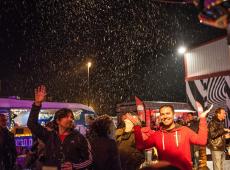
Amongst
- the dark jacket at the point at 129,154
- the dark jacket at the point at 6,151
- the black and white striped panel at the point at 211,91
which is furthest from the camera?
the black and white striped panel at the point at 211,91

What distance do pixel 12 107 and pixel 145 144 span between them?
55.1 ft

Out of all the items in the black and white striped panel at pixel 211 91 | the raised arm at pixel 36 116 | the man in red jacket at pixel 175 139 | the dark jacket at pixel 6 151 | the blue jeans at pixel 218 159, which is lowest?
the blue jeans at pixel 218 159

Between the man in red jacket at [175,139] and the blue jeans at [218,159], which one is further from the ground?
the man in red jacket at [175,139]

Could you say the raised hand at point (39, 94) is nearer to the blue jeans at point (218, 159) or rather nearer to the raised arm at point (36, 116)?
the raised arm at point (36, 116)

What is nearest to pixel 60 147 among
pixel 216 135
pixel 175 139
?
pixel 175 139

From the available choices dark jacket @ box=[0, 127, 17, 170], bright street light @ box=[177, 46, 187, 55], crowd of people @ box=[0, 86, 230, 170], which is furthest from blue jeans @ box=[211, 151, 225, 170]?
bright street light @ box=[177, 46, 187, 55]

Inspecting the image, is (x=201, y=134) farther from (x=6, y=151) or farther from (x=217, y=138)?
(x=217, y=138)

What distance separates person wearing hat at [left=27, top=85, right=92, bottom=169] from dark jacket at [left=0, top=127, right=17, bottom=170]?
356 cm

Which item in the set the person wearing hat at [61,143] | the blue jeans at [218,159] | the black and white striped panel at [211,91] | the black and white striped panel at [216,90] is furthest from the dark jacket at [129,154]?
the black and white striped panel at [216,90]

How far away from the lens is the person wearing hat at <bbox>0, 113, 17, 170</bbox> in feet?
26.9

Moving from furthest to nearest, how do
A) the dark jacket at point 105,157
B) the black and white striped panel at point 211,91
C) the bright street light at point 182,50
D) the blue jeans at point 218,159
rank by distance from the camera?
the bright street light at point 182,50
the black and white striped panel at point 211,91
the blue jeans at point 218,159
the dark jacket at point 105,157

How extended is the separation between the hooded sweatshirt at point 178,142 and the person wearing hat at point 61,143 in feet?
3.04

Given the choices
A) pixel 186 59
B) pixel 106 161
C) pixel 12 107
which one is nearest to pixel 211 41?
A: pixel 186 59

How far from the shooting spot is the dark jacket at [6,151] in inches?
323
